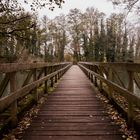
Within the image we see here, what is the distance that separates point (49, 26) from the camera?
69.4 m

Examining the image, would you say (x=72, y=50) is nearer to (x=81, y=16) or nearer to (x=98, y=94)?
(x=81, y=16)

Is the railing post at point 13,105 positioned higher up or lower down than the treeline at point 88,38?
lower down

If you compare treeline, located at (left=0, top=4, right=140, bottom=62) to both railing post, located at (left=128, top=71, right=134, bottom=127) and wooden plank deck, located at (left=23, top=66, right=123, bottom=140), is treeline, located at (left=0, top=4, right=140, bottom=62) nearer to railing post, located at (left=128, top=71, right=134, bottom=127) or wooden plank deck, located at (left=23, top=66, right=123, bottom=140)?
wooden plank deck, located at (left=23, top=66, right=123, bottom=140)

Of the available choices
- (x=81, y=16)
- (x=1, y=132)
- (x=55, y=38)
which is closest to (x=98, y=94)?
(x=1, y=132)

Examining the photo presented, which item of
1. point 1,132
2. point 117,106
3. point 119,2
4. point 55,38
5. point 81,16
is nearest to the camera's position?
point 1,132

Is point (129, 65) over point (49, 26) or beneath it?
beneath

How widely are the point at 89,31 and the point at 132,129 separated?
203ft

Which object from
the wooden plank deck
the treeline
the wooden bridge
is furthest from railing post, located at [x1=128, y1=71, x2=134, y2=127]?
the treeline

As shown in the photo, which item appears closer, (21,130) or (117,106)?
(21,130)

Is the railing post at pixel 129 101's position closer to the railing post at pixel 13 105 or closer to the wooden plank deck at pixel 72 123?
the wooden plank deck at pixel 72 123

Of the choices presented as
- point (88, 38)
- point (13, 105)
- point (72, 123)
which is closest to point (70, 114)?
point (72, 123)

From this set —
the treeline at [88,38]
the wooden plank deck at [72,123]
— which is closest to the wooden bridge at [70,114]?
the wooden plank deck at [72,123]

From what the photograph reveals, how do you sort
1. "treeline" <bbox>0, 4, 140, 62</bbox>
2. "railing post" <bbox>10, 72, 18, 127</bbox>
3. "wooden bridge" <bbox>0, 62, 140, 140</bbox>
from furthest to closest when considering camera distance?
"treeline" <bbox>0, 4, 140, 62</bbox>, "railing post" <bbox>10, 72, 18, 127</bbox>, "wooden bridge" <bbox>0, 62, 140, 140</bbox>

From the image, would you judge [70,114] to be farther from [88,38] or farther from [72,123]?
[88,38]
